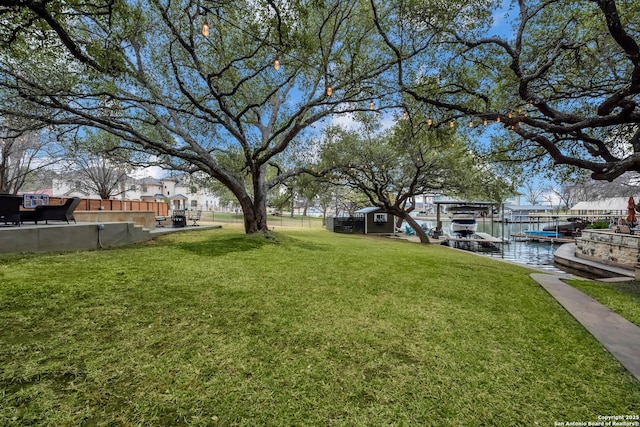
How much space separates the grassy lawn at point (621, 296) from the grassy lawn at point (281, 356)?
0.85 meters

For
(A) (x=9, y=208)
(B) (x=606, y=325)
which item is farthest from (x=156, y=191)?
(B) (x=606, y=325)

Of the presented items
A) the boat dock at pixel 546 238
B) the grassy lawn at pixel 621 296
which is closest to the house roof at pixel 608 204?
the boat dock at pixel 546 238

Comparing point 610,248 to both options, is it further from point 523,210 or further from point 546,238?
point 523,210

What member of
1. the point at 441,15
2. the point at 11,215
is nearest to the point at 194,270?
the point at 11,215

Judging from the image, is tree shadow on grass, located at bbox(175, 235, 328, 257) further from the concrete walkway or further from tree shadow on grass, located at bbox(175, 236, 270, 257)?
the concrete walkway

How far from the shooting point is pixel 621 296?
4.70 metres

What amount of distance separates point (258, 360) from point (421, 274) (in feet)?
13.6

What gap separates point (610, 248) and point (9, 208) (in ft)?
58.2

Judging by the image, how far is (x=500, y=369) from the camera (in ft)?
7.00

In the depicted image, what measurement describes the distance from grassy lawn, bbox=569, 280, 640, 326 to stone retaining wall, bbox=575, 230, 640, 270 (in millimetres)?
3808

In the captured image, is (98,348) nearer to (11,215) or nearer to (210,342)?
(210,342)

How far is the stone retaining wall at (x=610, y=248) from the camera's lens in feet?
27.9

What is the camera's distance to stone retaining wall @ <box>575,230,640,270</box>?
8.49m

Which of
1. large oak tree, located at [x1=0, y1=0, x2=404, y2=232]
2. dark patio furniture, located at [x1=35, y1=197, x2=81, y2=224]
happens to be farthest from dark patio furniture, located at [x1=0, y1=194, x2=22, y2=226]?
large oak tree, located at [x1=0, y1=0, x2=404, y2=232]
